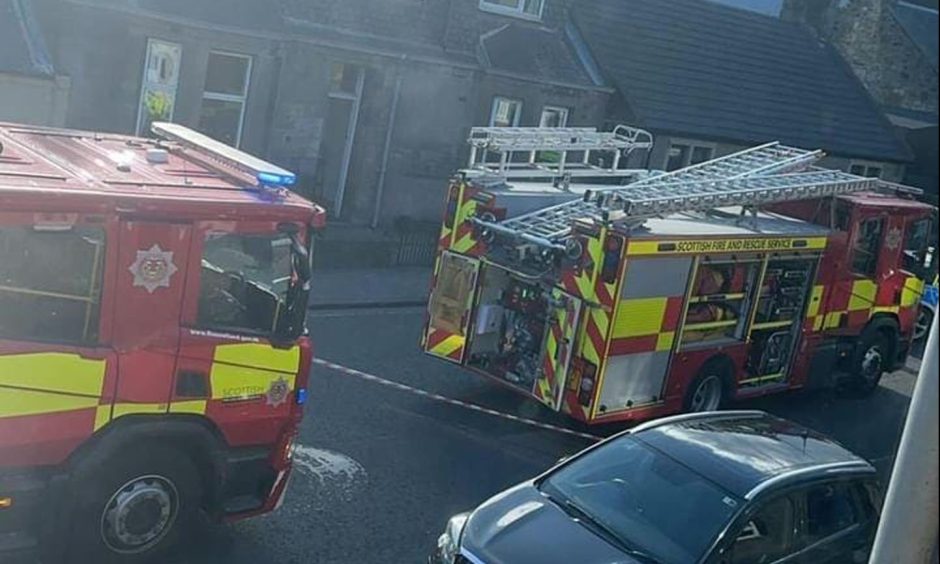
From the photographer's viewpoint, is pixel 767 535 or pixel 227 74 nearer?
pixel 767 535

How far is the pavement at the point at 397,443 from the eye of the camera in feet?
26.3

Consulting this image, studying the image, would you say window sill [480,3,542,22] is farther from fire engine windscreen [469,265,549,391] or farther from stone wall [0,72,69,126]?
fire engine windscreen [469,265,549,391]

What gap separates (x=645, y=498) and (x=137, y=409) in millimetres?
3175

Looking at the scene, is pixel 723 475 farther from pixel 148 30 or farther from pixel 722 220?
pixel 148 30

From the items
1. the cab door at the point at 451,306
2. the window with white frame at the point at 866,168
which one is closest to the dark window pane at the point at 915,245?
the cab door at the point at 451,306

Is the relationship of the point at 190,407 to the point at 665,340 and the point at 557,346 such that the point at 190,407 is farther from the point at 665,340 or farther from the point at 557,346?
the point at 665,340

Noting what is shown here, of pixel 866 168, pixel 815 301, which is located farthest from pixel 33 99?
A: pixel 866 168

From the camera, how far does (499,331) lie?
11.3m

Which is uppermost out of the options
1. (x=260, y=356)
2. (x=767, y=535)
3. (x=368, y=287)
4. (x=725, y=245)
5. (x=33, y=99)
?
(x=725, y=245)

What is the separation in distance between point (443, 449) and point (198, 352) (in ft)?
12.9

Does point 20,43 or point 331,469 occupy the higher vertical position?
point 20,43

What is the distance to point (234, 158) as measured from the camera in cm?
762

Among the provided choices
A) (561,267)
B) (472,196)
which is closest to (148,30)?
(472,196)

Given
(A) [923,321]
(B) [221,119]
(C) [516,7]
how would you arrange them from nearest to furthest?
(B) [221,119] → (A) [923,321] → (C) [516,7]
